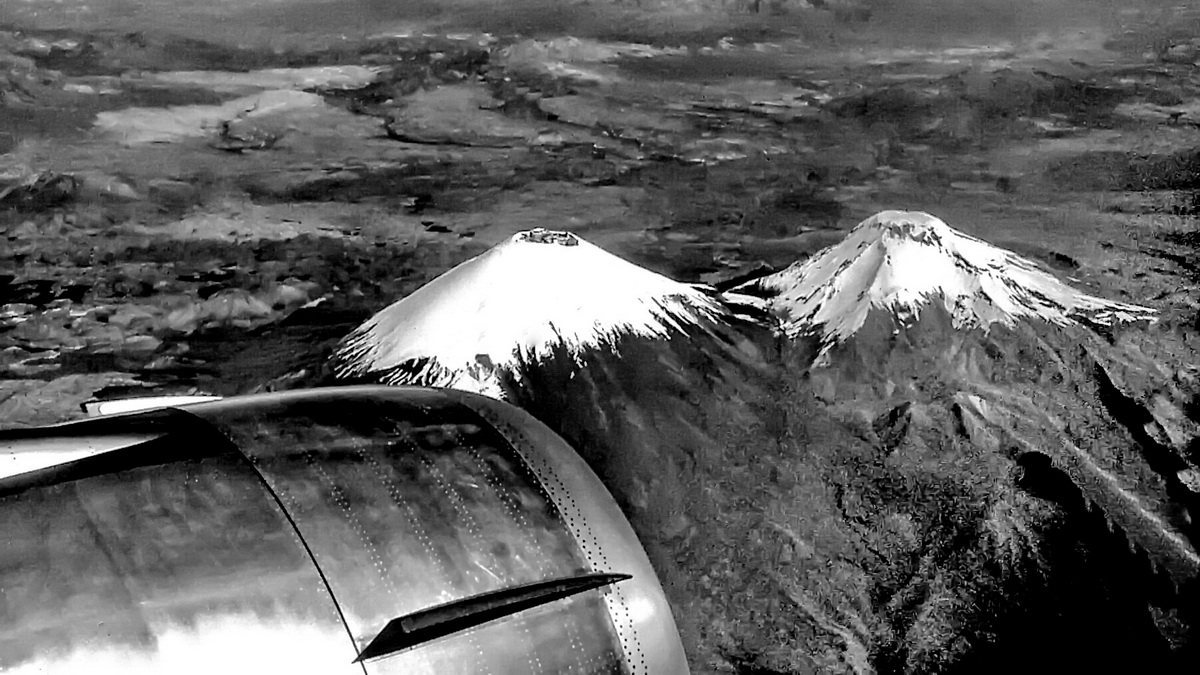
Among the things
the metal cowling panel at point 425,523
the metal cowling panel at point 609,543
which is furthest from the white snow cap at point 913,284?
the metal cowling panel at point 425,523

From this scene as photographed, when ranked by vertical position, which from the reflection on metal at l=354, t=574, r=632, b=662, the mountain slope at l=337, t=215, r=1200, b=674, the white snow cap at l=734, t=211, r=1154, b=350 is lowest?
the mountain slope at l=337, t=215, r=1200, b=674

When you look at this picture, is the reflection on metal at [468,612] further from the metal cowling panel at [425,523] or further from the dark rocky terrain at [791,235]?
the dark rocky terrain at [791,235]

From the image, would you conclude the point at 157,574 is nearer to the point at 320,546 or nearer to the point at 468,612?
the point at 320,546

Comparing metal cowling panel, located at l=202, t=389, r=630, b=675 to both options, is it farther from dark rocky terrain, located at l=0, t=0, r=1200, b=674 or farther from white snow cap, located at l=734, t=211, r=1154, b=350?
white snow cap, located at l=734, t=211, r=1154, b=350

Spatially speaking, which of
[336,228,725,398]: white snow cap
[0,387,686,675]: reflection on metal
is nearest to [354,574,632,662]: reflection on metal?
[0,387,686,675]: reflection on metal

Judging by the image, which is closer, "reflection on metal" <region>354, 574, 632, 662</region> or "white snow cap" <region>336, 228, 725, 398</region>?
"reflection on metal" <region>354, 574, 632, 662</region>

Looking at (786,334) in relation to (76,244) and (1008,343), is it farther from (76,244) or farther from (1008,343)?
(76,244)

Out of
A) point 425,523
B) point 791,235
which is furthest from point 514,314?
point 425,523
